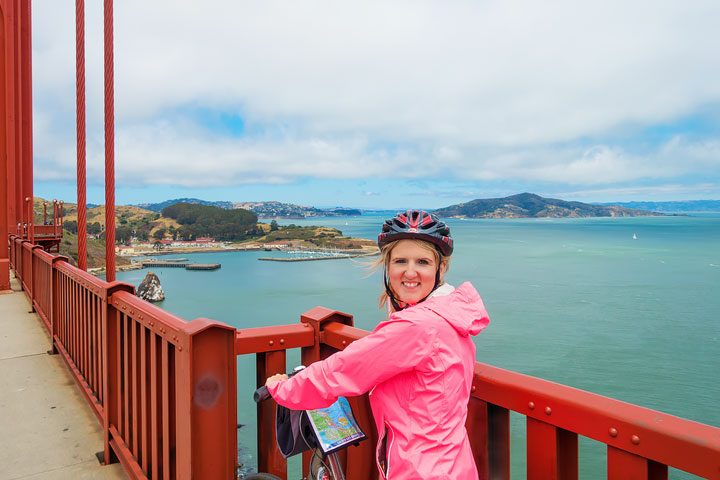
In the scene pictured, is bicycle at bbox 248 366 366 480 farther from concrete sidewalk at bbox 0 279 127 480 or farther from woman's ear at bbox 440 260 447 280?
A: concrete sidewalk at bbox 0 279 127 480

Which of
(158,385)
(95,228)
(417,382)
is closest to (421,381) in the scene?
(417,382)

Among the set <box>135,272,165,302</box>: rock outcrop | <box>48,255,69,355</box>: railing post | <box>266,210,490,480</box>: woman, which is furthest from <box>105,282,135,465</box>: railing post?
<box>135,272,165,302</box>: rock outcrop

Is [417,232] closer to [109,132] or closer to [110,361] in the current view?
[110,361]

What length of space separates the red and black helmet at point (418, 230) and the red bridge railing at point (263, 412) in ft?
1.56

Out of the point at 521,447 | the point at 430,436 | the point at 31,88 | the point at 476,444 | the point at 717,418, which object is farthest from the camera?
the point at 717,418

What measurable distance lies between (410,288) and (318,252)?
395 ft

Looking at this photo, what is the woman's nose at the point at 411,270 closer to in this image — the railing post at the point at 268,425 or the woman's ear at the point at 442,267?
the woman's ear at the point at 442,267

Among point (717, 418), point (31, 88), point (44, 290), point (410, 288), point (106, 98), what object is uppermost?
point (31, 88)

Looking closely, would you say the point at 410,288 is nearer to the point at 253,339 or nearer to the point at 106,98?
the point at 253,339

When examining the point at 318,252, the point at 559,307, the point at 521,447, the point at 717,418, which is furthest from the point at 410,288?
the point at 318,252

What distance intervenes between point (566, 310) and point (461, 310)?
54.4m

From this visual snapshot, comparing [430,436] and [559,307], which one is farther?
[559,307]

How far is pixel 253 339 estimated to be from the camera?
97.8 inches

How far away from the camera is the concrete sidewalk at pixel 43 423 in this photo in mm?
3297
